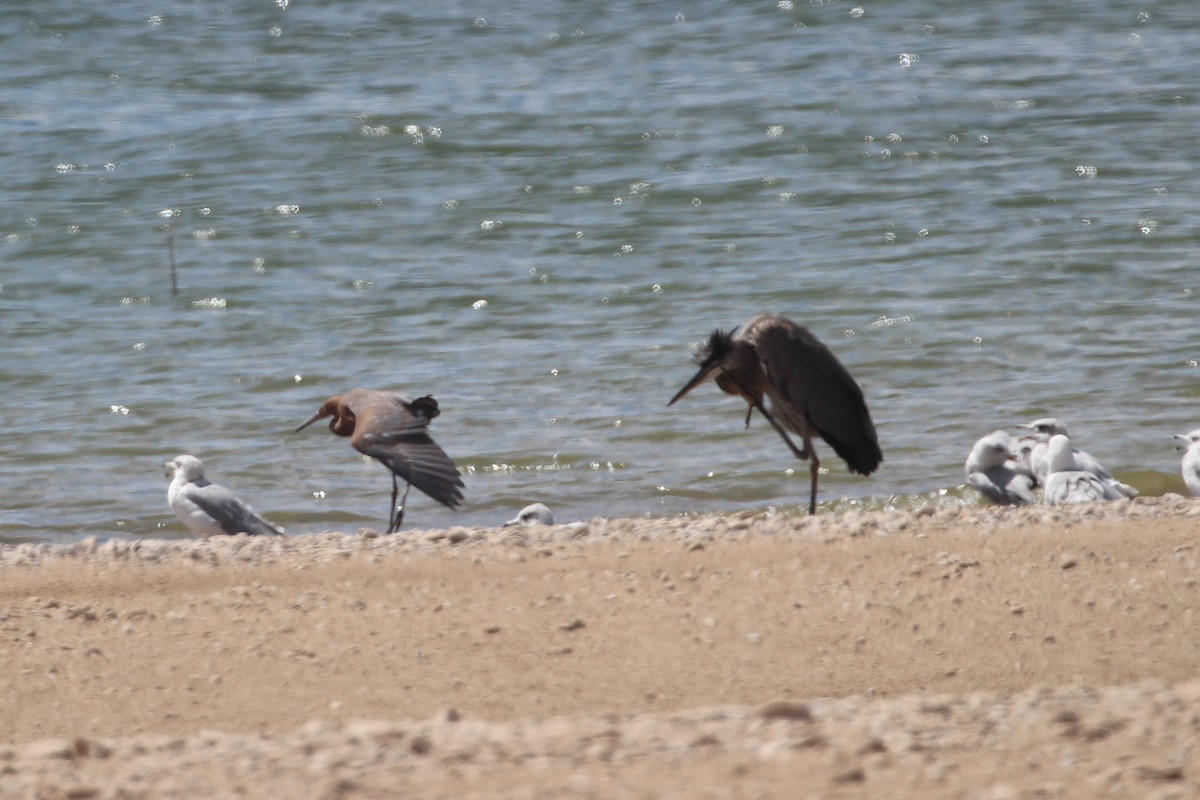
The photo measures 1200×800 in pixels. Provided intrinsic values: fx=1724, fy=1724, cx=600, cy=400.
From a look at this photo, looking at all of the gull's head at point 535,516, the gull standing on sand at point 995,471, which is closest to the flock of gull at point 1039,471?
the gull standing on sand at point 995,471

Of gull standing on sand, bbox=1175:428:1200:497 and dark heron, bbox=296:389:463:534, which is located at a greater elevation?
dark heron, bbox=296:389:463:534

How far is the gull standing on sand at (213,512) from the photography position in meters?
9.17

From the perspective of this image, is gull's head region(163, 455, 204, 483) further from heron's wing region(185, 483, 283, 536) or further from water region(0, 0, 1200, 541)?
water region(0, 0, 1200, 541)

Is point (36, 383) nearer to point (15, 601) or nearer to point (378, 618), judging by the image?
point (15, 601)

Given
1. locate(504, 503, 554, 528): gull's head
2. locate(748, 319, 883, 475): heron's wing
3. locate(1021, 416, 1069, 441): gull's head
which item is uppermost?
locate(748, 319, 883, 475): heron's wing

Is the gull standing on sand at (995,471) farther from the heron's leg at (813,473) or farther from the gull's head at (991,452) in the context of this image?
the heron's leg at (813,473)

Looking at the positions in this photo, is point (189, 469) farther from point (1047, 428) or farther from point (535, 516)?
point (1047, 428)

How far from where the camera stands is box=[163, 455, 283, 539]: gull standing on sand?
9.17 meters

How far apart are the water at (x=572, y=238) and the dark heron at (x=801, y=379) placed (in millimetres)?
721

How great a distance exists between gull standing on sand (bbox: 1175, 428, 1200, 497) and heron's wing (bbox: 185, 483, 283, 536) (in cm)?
486

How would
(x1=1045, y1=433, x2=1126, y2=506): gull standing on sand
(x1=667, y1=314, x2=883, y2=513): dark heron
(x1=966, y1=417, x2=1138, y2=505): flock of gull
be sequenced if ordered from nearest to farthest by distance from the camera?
(x1=1045, y1=433, x2=1126, y2=506): gull standing on sand → (x1=966, y1=417, x2=1138, y2=505): flock of gull → (x1=667, y1=314, x2=883, y2=513): dark heron

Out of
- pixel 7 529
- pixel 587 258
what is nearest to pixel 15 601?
pixel 7 529

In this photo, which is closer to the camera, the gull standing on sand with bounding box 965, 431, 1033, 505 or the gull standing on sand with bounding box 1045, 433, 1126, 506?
the gull standing on sand with bounding box 1045, 433, 1126, 506

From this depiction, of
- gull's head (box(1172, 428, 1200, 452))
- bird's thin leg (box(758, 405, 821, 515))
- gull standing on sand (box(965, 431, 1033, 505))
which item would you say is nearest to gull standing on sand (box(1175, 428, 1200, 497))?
gull's head (box(1172, 428, 1200, 452))
